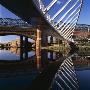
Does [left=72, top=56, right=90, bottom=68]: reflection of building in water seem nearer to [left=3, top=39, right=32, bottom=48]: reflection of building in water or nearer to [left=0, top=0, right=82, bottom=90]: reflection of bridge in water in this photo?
[left=0, top=0, right=82, bottom=90]: reflection of bridge in water

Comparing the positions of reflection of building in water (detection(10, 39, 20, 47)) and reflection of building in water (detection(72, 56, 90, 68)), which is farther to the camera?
reflection of building in water (detection(10, 39, 20, 47))

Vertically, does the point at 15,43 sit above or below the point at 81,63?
above

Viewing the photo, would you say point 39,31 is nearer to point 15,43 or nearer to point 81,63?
point 81,63

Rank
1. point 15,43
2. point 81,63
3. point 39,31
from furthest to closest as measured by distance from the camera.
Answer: point 15,43 < point 39,31 < point 81,63

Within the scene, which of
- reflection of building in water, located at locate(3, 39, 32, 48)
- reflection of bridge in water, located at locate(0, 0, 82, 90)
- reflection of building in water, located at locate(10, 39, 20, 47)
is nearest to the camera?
reflection of bridge in water, located at locate(0, 0, 82, 90)

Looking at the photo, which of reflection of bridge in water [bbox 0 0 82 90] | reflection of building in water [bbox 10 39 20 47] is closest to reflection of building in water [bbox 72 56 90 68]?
reflection of bridge in water [bbox 0 0 82 90]

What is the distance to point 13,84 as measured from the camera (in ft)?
63.8

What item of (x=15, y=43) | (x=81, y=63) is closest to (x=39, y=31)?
(x=81, y=63)

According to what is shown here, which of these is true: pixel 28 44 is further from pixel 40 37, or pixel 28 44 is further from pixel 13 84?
pixel 13 84

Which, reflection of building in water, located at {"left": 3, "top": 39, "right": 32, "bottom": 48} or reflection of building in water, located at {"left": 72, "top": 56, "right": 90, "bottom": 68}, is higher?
reflection of building in water, located at {"left": 3, "top": 39, "right": 32, "bottom": 48}

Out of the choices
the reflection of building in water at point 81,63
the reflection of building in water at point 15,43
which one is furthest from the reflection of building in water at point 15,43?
the reflection of building in water at point 81,63

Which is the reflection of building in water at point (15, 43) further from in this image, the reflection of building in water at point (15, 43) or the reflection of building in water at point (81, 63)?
the reflection of building in water at point (81, 63)

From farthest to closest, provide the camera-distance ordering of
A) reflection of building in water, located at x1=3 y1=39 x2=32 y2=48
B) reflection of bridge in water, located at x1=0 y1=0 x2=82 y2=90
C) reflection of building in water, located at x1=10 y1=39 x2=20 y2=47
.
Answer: reflection of building in water, located at x1=10 y1=39 x2=20 y2=47 < reflection of building in water, located at x1=3 y1=39 x2=32 y2=48 < reflection of bridge in water, located at x1=0 y1=0 x2=82 y2=90

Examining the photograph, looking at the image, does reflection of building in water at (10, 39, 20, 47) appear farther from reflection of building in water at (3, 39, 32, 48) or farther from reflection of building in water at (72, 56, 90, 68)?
reflection of building in water at (72, 56, 90, 68)
